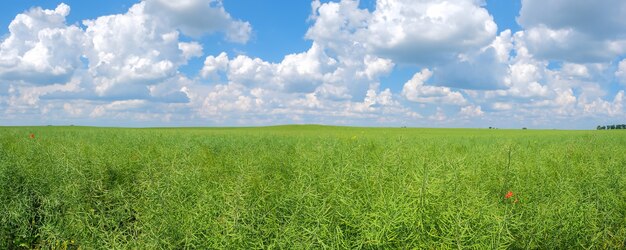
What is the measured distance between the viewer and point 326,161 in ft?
20.5

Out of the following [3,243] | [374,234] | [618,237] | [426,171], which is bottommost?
[3,243]

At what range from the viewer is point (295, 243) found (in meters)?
2.95

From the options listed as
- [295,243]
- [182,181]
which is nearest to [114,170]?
[182,181]

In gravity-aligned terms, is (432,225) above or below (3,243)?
above

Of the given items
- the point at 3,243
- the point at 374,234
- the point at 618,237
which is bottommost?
the point at 3,243

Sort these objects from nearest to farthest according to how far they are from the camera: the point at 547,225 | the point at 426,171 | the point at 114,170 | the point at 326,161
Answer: the point at 426,171
the point at 547,225
the point at 326,161
the point at 114,170

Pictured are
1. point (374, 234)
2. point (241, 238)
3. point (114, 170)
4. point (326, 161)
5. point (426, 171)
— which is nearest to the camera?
point (374, 234)

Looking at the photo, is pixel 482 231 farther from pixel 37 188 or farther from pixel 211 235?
pixel 37 188

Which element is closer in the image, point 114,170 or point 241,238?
point 241,238

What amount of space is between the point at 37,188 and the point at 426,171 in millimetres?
6082

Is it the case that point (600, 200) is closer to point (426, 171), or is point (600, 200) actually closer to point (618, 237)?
point (618, 237)

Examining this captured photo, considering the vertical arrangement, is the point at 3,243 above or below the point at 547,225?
below

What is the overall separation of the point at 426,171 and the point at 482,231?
25.8 inches

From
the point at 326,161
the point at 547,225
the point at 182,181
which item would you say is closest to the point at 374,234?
the point at 547,225
